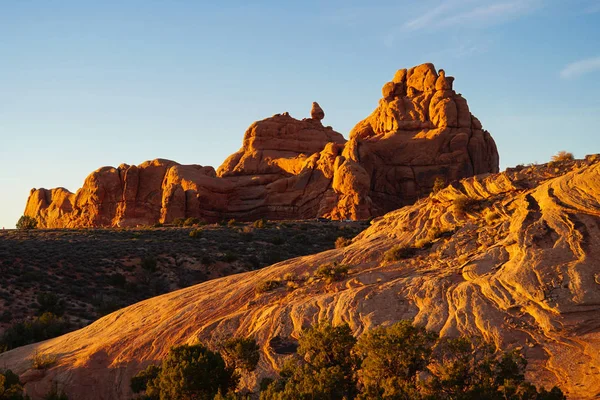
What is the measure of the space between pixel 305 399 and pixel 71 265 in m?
40.0

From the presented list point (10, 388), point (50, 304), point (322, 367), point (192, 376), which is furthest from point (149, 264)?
point (322, 367)

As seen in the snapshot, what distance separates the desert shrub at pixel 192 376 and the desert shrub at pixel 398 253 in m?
6.64

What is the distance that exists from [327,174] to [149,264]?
3089 centimetres

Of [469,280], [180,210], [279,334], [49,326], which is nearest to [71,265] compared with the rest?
[49,326]

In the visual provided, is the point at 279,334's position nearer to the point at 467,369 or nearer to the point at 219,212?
the point at 467,369

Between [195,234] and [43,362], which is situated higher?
[195,234]

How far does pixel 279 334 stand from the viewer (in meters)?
20.4

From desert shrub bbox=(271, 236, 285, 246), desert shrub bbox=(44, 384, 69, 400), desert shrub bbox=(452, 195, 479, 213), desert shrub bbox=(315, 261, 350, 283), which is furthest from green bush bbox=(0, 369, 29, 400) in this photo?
desert shrub bbox=(271, 236, 285, 246)

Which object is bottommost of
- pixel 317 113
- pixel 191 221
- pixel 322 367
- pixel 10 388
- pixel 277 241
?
pixel 322 367

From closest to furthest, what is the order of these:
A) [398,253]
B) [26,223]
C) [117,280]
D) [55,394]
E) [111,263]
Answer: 1. [55,394]
2. [398,253]
3. [117,280]
4. [111,263]
5. [26,223]

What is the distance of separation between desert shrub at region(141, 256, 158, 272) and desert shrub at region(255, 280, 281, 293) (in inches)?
1246

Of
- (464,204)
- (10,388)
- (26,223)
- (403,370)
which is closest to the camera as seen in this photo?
(403,370)

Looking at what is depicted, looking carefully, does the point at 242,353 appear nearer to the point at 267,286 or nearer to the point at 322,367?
the point at 322,367

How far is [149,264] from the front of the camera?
54.1 meters
